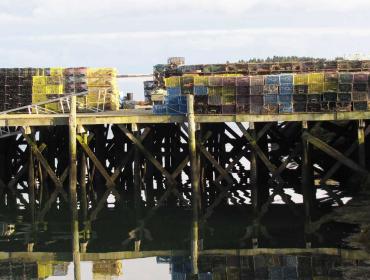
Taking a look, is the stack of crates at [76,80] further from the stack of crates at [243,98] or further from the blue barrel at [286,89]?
the blue barrel at [286,89]

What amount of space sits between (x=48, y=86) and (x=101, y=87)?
2.13 metres

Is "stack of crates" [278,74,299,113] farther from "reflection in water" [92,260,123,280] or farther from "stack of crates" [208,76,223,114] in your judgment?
"reflection in water" [92,260,123,280]

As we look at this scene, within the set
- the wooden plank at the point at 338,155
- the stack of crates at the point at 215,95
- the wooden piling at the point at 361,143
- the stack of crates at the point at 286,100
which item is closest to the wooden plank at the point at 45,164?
the stack of crates at the point at 215,95

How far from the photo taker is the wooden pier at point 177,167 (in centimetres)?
3331

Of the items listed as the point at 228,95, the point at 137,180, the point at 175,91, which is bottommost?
the point at 137,180

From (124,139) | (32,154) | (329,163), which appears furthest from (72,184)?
(329,163)

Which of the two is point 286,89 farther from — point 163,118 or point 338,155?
point 163,118

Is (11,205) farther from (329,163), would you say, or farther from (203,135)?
(329,163)

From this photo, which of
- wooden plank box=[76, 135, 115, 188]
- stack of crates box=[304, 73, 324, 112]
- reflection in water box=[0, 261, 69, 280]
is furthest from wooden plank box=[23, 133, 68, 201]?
stack of crates box=[304, 73, 324, 112]

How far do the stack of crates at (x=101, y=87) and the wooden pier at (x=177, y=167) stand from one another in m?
1.29

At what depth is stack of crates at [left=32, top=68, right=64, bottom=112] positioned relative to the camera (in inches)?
1548

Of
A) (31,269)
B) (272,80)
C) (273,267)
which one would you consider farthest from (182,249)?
(272,80)

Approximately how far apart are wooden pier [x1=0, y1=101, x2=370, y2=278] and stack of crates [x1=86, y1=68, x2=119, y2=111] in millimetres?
1292

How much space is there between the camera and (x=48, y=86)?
3934 cm
